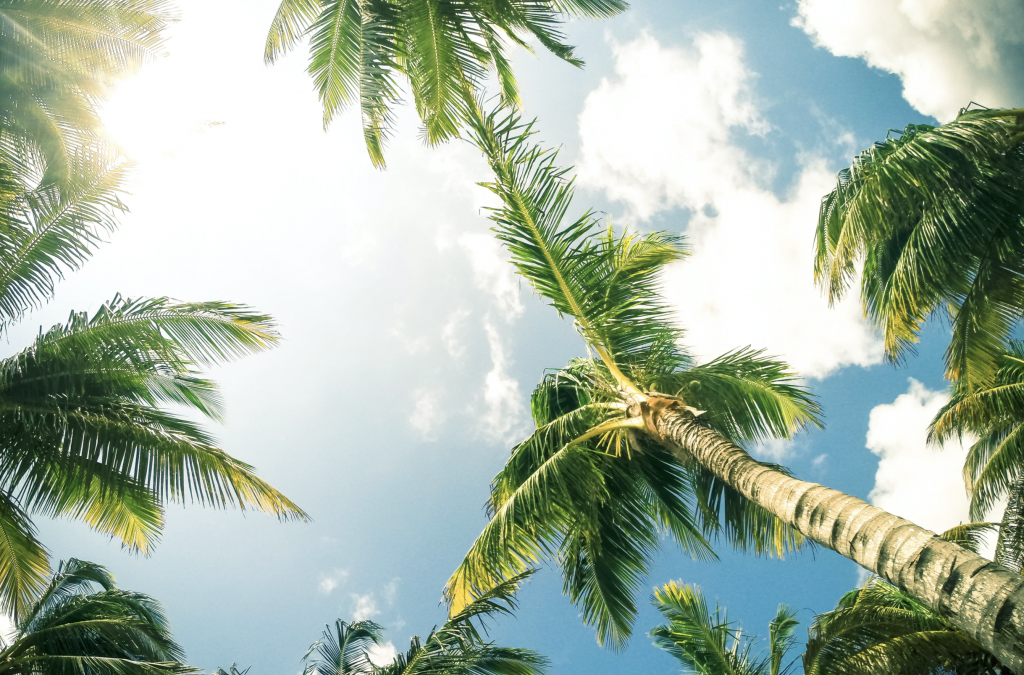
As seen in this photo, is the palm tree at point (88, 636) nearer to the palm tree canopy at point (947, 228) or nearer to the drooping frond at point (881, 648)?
the drooping frond at point (881, 648)

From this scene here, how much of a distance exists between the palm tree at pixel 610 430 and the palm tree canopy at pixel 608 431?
2cm

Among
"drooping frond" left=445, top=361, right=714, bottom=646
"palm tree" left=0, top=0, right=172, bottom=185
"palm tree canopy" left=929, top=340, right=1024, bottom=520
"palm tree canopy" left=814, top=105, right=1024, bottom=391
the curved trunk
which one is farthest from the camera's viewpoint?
"palm tree canopy" left=929, top=340, right=1024, bottom=520

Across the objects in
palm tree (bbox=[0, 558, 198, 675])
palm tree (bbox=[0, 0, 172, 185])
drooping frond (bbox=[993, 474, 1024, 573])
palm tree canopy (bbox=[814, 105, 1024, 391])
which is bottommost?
palm tree (bbox=[0, 558, 198, 675])

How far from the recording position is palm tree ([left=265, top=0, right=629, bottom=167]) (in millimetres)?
7988

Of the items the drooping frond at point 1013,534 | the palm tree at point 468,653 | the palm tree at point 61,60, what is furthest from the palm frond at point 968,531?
the palm tree at point 61,60

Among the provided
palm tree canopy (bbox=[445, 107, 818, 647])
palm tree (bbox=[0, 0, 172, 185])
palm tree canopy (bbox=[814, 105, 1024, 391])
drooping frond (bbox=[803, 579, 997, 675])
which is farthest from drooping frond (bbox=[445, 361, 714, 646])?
palm tree (bbox=[0, 0, 172, 185])

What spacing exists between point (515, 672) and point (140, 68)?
10.5m

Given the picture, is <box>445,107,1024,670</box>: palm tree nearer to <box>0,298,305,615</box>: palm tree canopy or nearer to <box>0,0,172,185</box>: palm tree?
<box>0,298,305,615</box>: palm tree canopy

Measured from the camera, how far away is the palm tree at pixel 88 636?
282 inches

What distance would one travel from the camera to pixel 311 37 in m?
8.64

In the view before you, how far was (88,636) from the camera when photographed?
28.5 ft

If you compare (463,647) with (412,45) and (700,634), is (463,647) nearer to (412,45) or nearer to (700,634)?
Answer: (700,634)

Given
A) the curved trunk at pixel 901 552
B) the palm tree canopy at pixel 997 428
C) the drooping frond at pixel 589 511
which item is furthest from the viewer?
the palm tree canopy at pixel 997 428

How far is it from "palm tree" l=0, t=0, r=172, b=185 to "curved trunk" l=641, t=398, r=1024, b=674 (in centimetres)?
999
